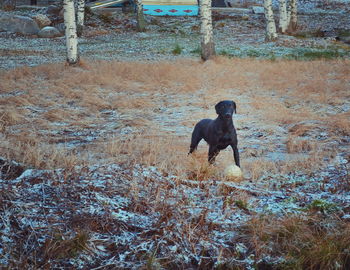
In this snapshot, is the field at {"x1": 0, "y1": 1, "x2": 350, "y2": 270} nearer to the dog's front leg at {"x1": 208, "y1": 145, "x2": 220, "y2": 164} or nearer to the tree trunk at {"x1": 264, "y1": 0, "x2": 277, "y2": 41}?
the dog's front leg at {"x1": 208, "y1": 145, "x2": 220, "y2": 164}

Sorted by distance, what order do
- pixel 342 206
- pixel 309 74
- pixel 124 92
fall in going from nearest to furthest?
1. pixel 342 206
2. pixel 124 92
3. pixel 309 74

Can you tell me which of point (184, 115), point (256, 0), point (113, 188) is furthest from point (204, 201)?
point (256, 0)

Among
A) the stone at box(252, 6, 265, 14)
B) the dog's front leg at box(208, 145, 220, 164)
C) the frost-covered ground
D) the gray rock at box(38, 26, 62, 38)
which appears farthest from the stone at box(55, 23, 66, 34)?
the dog's front leg at box(208, 145, 220, 164)

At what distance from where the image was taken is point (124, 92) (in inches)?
459

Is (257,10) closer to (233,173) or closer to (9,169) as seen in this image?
(233,173)

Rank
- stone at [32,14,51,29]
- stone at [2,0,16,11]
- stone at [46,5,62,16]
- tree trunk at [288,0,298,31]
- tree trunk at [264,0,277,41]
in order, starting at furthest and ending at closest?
stone at [2,0,16,11], stone at [46,5,62,16], stone at [32,14,51,29], tree trunk at [288,0,298,31], tree trunk at [264,0,277,41]

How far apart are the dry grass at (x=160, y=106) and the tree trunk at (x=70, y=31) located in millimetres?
409

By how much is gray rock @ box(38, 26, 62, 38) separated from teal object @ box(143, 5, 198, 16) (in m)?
8.49

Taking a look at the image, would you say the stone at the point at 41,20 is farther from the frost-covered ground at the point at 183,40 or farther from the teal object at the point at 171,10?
the teal object at the point at 171,10

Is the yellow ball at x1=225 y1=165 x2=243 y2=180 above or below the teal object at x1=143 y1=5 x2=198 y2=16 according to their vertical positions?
below

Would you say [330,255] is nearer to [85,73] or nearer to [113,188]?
[113,188]

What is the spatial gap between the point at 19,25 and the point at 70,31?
11.0 metres

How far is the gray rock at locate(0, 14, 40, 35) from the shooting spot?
936 inches

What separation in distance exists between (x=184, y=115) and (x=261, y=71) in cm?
514
